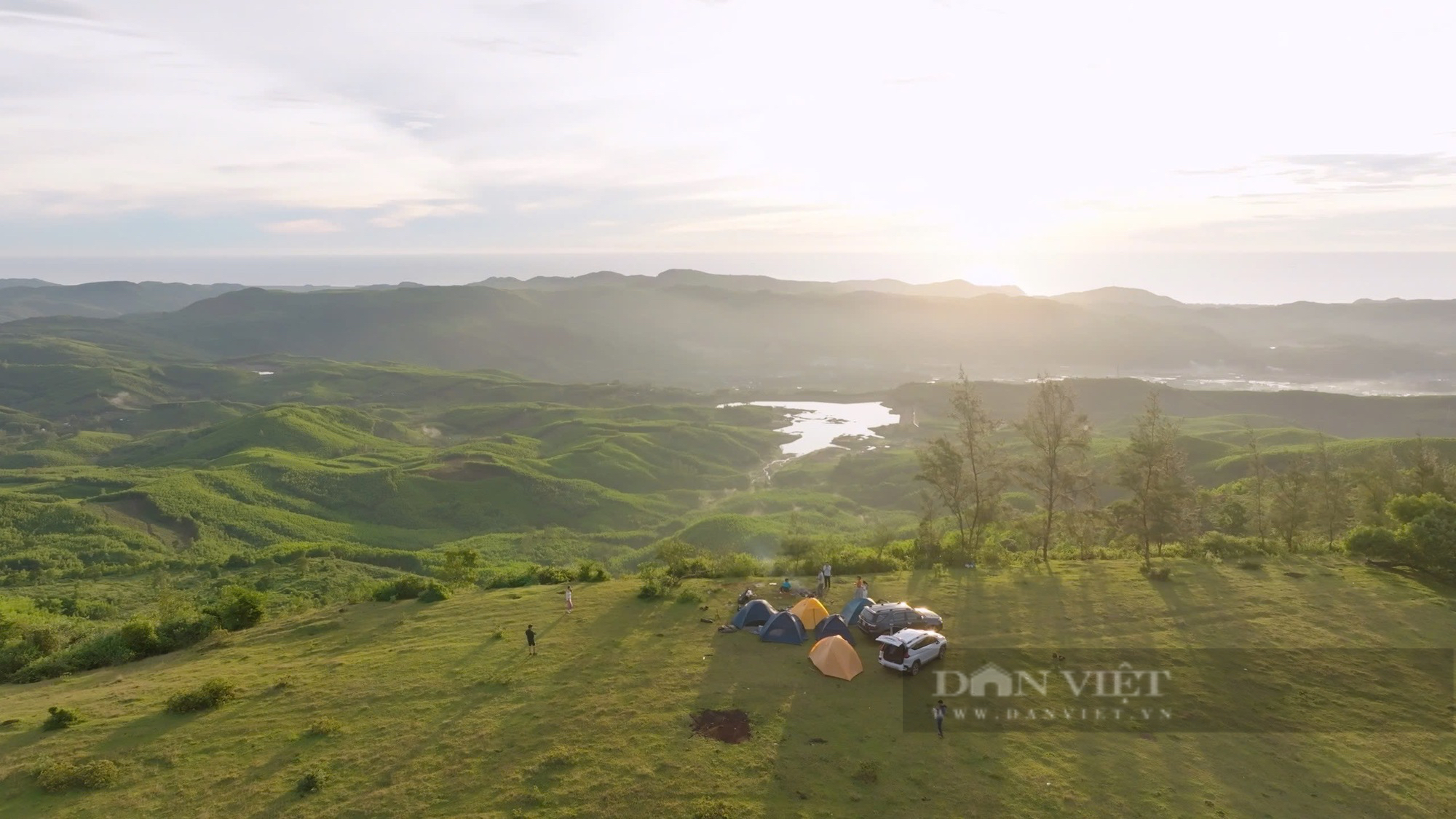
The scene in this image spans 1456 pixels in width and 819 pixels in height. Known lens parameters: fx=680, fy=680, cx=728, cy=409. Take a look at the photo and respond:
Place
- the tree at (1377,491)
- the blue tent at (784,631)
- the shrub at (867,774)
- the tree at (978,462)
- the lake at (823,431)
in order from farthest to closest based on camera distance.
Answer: the lake at (823,431), the tree at (1377,491), the tree at (978,462), the blue tent at (784,631), the shrub at (867,774)

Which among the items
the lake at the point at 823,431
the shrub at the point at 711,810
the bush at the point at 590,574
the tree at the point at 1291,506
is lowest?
the lake at the point at 823,431

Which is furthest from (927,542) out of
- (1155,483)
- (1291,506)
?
(1291,506)

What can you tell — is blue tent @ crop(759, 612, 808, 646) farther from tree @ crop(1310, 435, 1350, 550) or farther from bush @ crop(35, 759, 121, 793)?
tree @ crop(1310, 435, 1350, 550)

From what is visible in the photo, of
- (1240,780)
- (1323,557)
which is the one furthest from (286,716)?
(1323,557)

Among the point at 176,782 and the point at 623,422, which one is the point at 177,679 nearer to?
the point at 176,782

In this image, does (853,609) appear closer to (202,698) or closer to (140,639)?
(202,698)

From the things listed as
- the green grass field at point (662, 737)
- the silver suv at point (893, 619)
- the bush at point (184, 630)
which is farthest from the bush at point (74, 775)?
the silver suv at point (893, 619)

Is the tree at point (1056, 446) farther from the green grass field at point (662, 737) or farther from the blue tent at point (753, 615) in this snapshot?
the blue tent at point (753, 615)
